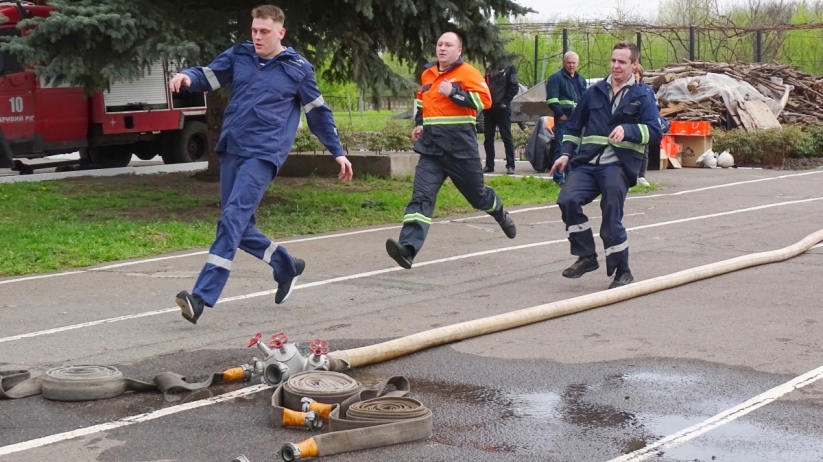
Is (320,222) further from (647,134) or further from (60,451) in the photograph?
(60,451)

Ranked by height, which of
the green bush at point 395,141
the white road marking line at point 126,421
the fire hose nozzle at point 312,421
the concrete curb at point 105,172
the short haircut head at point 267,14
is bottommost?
the white road marking line at point 126,421

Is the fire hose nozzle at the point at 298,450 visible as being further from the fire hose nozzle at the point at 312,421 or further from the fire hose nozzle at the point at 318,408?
the fire hose nozzle at the point at 318,408

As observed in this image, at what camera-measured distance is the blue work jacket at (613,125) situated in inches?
336

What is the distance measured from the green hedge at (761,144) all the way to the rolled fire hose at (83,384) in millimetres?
17373

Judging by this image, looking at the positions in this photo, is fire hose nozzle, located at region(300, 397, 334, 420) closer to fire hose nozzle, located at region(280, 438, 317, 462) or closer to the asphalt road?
the asphalt road

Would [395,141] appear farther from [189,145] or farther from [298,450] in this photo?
[298,450]

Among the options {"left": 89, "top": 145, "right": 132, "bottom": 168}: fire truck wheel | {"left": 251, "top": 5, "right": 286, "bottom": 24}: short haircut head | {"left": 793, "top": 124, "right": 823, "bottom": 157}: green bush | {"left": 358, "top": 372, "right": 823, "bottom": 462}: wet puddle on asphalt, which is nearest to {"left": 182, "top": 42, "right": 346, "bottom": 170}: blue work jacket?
{"left": 251, "top": 5, "right": 286, "bottom": 24}: short haircut head

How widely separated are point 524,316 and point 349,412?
248cm

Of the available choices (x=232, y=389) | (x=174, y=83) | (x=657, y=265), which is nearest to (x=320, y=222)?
(x=657, y=265)

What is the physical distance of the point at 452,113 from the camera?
9648 mm

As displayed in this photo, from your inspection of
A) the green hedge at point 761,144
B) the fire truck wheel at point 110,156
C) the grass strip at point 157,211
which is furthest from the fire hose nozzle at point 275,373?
the green hedge at point 761,144

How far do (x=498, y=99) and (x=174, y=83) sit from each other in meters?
12.0

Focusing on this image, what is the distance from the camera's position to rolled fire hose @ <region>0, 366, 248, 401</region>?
5.47 m

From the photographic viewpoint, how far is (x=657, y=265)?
32.0 ft
